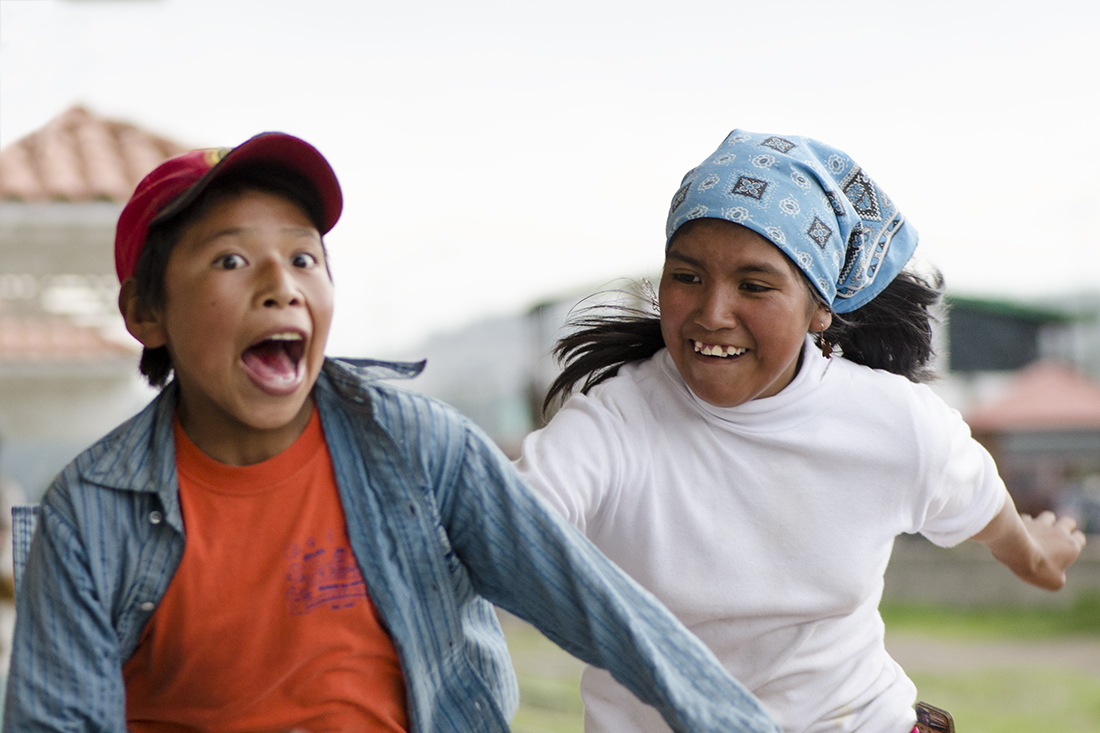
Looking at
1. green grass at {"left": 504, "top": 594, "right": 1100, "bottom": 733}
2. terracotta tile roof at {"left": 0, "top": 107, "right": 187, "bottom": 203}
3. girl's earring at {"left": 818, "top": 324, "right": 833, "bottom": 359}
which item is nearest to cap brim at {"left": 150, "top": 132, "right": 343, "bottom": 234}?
girl's earring at {"left": 818, "top": 324, "right": 833, "bottom": 359}

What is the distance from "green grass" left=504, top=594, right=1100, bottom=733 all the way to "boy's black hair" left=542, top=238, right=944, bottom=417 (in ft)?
14.7

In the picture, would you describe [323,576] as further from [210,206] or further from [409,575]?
[210,206]

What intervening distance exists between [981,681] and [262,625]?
842cm

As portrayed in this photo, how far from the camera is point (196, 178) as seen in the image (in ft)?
4.42

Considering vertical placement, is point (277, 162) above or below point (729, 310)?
above

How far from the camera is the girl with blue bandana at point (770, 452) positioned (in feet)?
5.27

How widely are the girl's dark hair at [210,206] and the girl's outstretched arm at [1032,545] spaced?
52.4 inches

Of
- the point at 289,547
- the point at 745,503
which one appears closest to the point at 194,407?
the point at 289,547

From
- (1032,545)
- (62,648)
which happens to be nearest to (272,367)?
(62,648)

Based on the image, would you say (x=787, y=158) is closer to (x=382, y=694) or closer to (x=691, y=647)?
(x=691, y=647)

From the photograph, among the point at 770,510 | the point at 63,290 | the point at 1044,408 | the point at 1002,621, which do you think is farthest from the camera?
the point at 1044,408

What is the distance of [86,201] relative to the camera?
450 cm

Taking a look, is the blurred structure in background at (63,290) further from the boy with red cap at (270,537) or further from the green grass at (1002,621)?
the green grass at (1002,621)

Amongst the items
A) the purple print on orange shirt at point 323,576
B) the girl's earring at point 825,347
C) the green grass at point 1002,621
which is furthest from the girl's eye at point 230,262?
the green grass at point 1002,621
